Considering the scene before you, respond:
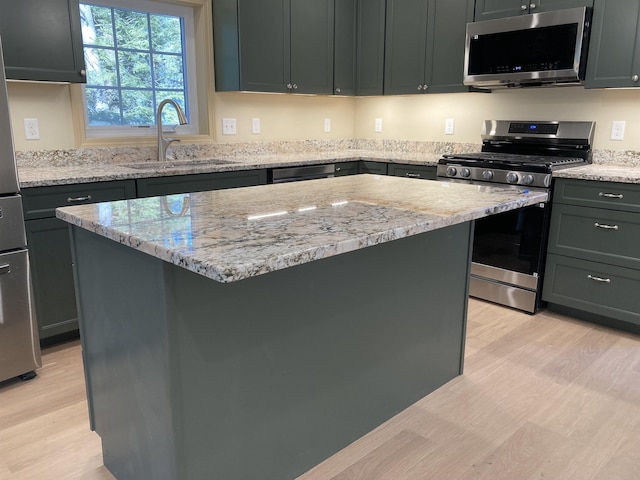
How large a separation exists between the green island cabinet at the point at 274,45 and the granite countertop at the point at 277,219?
173 centimetres

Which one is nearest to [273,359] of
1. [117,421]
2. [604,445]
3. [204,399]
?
[204,399]

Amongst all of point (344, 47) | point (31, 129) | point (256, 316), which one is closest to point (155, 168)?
point (31, 129)

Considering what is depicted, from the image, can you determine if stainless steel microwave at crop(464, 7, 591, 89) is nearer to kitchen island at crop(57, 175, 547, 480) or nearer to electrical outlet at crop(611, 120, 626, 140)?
electrical outlet at crop(611, 120, 626, 140)

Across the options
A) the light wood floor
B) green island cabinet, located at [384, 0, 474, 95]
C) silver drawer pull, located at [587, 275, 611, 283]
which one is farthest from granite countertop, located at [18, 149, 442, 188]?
silver drawer pull, located at [587, 275, 611, 283]

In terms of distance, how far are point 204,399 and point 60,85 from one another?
244cm

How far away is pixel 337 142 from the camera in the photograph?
15.5ft

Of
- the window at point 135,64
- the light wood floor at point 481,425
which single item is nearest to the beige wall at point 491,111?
the light wood floor at point 481,425

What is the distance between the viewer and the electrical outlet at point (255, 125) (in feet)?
13.3

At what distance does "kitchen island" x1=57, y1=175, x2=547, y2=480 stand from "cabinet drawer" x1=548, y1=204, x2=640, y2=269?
3.79 ft

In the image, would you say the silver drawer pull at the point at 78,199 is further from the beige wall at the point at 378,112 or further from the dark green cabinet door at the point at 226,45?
the dark green cabinet door at the point at 226,45

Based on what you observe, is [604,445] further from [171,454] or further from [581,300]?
[171,454]

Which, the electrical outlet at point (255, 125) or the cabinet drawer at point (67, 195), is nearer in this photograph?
the cabinet drawer at point (67, 195)

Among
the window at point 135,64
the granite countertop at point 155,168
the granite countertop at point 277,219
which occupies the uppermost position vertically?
the window at point 135,64

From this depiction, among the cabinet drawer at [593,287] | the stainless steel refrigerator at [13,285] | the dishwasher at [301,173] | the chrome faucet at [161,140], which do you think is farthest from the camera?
the dishwasher at [301,173]
